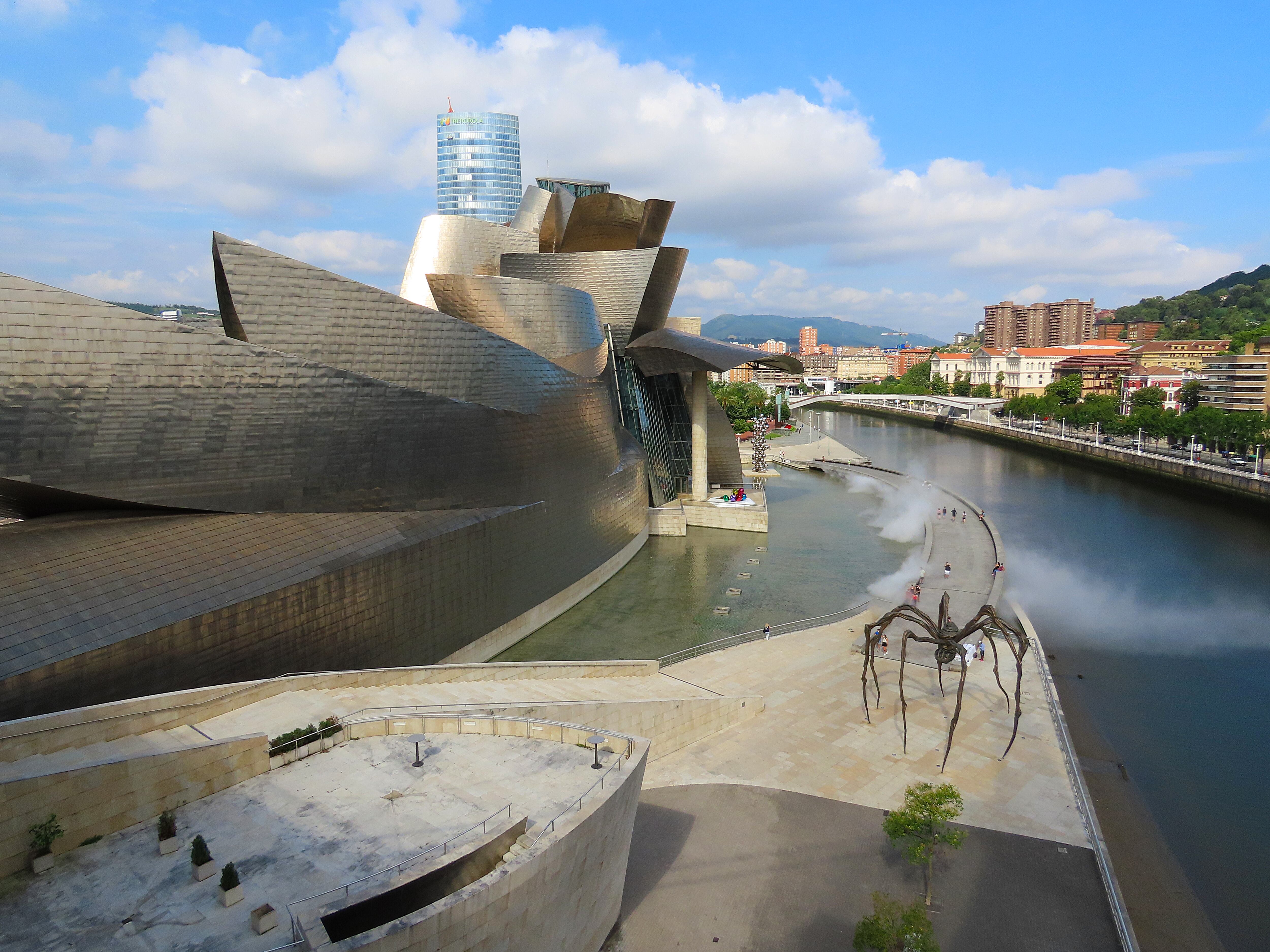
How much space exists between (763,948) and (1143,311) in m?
213

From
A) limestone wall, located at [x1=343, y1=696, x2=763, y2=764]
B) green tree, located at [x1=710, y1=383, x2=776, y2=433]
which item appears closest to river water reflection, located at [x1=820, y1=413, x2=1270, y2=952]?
limestone wall, located at [x1=343, y1=696, x2=763, y2=764]

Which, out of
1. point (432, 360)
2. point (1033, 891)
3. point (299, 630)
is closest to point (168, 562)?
point (299, 630)

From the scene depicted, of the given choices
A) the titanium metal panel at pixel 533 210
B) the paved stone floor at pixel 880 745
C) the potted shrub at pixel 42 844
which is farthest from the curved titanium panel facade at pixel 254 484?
the titanium metal panel at pixel 533 210

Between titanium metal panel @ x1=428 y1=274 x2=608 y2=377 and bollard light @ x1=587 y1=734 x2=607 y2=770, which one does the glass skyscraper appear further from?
bollard light @ x1=587 y1=734 x2=607 y2=770

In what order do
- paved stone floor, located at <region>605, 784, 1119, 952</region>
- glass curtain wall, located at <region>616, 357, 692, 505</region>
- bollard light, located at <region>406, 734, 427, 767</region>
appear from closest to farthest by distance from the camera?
bollard light, located at <region>406, 734, 427, 767</region>
paved stone floor, located at <region>605, 784, 1119, 952</region>
glass curtain wall, located at <region>616, 357, 692, 505</region>

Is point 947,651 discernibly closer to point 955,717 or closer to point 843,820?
point 955,717

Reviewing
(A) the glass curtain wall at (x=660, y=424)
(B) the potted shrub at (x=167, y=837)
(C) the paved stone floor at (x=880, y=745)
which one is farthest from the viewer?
(A) the glass curtain wall at (x=660, y=424)

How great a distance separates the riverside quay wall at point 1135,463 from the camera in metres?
47.6

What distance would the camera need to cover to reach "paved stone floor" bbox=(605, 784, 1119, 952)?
10531 millimetres

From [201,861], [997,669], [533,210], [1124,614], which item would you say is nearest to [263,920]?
[201,861]

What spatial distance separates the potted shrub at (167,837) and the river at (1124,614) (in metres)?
12.4

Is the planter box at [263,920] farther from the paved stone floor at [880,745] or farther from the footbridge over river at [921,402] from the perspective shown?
the footbridge over river at [921,402]

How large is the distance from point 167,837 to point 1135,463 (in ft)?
230

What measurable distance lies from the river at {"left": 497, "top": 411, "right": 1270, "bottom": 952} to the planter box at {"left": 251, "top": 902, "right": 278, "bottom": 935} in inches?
532
